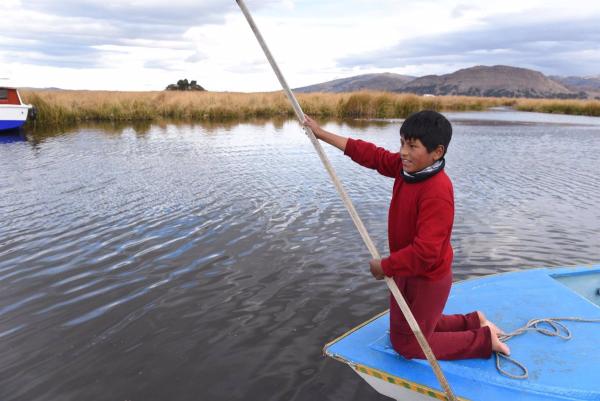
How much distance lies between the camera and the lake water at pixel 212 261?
Result: 4.11 metres

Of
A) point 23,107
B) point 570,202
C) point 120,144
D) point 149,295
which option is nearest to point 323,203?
point 149,295

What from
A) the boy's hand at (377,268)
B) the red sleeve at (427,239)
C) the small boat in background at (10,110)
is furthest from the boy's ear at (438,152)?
the small boat in background at (10,110)

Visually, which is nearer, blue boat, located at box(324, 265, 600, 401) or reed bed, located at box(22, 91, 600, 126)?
blue boat, located at box(324, 265, 600, 401)

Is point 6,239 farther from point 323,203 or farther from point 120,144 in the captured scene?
point 120,144

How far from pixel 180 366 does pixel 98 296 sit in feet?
6.13

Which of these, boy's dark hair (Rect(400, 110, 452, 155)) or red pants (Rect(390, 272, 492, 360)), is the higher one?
boy's dark hair (Rect(400, 110, 452, 155))

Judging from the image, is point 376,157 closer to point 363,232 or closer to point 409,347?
→ point 363,232

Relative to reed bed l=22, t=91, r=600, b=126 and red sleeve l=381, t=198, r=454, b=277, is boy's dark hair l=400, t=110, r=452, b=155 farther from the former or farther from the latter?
reed bed l=22, t=91, r=600, b=126

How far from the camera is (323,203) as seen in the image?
9.45 metres

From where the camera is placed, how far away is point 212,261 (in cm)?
646

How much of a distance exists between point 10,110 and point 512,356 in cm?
2429

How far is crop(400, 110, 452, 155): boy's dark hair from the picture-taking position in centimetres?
283

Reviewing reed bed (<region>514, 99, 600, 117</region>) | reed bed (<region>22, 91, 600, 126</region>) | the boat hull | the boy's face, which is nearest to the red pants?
the boy's face

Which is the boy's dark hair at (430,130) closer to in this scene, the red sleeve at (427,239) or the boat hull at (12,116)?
the red sleeve at (427,239)
